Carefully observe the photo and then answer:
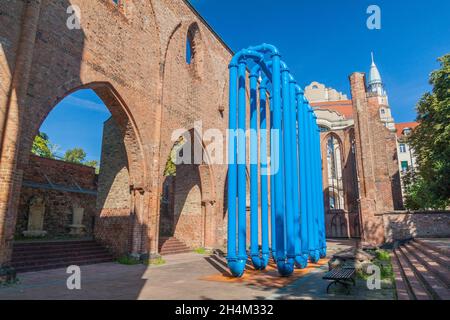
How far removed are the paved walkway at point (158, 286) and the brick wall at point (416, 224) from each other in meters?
11.7

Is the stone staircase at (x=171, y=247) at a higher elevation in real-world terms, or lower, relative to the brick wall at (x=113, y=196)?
lower

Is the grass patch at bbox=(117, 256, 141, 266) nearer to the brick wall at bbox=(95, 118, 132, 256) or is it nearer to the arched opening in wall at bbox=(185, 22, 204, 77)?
the brick wall at bbox=(95, 118, 132, 256)

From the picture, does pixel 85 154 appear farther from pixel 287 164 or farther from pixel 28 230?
pixel 287 164

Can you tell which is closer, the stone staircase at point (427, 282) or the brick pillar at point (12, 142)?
the stone staircase at point (427, 282)

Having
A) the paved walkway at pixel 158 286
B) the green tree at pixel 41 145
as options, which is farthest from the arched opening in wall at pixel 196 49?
the green tree at pixel 41 145

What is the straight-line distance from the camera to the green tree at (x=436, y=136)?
14.2 metres

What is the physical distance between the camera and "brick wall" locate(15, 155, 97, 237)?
51.0 feet

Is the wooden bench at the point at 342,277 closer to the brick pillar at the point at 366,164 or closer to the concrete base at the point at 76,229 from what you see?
the brick pillar at the point at 366,164

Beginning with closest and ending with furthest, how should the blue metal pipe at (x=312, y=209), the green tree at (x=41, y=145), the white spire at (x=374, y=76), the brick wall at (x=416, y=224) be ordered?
the blue metal pipe at (x=312, y=209)
the brick wall at (x=416, y=224)
the green tree at (x=41, y=145)
the white spire at (x=374, y=76)

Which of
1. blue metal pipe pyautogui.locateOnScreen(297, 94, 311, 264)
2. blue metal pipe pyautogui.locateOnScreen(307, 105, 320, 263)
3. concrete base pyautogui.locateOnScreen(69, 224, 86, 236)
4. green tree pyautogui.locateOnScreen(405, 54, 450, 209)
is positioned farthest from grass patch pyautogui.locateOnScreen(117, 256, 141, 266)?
green tree pyautogui.locateOnScreen(405, 54, 450, 209)

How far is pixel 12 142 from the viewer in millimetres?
6605

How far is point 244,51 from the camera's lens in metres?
9.45

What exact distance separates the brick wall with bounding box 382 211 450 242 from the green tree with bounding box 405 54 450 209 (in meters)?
0.94
